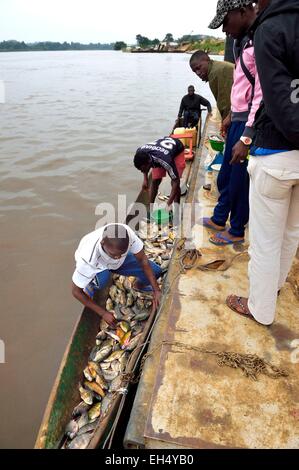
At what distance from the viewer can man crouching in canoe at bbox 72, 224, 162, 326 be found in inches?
112

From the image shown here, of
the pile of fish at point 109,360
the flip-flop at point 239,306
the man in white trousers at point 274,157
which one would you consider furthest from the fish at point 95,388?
the man in white trousers at point 274,157

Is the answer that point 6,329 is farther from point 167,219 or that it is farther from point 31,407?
point 167,219

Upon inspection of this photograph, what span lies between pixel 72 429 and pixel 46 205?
5281mm

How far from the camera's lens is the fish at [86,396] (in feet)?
9.11

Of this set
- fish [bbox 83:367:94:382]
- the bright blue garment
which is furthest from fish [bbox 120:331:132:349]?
the bright blue garment

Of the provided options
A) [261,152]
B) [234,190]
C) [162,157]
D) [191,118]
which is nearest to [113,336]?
[234,190]

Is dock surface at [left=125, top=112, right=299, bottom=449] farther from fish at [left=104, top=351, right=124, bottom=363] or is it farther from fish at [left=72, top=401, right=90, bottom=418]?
fish at [left=72, top=401, right=90, bottom=418]

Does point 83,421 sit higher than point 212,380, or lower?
lower

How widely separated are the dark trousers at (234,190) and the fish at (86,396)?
2.23m

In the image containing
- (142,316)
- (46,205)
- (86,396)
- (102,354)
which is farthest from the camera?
(46,205)

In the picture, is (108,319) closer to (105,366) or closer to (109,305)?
(105,366)

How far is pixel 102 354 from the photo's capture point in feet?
10.4

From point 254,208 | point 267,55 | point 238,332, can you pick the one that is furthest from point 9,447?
point 267,55
